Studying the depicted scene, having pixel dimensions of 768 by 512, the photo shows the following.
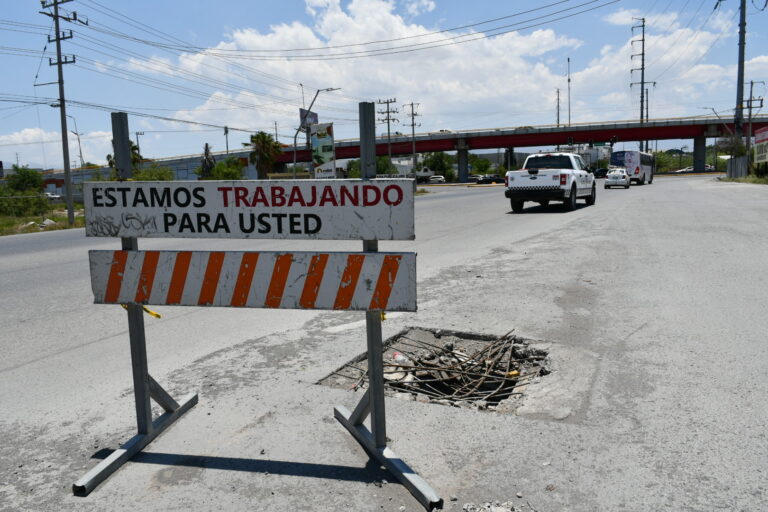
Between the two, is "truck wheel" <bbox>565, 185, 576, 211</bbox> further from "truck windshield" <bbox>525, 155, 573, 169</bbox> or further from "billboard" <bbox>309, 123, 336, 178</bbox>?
"billboard" <bbox>309, 123, 336, 178</bbox>

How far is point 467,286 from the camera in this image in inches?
301

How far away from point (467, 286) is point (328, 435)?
→ 4.49m

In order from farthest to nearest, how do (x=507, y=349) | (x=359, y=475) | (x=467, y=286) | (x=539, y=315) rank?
(x=467, y=286)
(x=539, y=315)
(x=507, y=349)
(x=359, y=475)

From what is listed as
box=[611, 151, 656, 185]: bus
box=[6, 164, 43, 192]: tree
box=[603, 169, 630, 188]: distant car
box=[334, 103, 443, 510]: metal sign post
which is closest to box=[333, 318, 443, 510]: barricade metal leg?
box=[334, 103, 443, 510]: metal sign post

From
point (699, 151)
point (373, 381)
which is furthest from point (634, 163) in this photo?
point (373, 381)

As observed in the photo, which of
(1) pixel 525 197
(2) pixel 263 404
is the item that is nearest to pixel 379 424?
(2) pixel 263 404

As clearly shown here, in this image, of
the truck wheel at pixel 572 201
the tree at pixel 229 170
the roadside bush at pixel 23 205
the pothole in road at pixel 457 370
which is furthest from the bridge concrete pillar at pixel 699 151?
the pothole in road at pixel 457 370

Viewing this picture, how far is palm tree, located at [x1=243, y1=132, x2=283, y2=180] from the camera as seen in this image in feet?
234

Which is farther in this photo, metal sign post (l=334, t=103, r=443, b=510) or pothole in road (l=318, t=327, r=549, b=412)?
pothole in road (l=318, t=327, r=549, b=412)

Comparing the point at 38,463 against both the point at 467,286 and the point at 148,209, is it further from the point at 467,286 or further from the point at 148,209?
the point at 467,286

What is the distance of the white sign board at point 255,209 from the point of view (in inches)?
121

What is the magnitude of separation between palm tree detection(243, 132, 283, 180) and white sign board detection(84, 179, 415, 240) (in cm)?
6852

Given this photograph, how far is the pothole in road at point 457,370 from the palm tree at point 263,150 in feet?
221

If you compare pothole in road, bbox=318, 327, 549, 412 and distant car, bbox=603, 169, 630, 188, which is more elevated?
distant car, bbox=603, 169, 630, 188
